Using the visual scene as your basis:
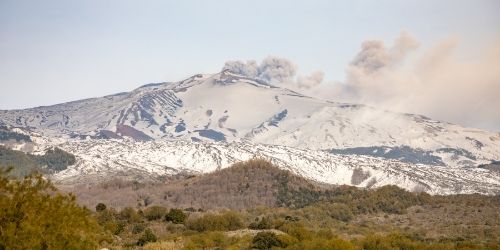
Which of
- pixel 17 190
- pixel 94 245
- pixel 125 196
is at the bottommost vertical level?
pixel 125 196

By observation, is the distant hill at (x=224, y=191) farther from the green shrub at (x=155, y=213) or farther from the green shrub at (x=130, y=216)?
the green shrub at (x=130, y=216)

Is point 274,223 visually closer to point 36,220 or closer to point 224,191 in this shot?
point 36,220

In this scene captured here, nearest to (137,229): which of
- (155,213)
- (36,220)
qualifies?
(155,213)

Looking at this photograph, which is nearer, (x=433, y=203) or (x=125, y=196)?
(x=433, y=203)

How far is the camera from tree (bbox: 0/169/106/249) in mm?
29703

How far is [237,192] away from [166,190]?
17364 mm

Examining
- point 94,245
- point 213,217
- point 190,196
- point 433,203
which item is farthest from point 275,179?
point 94,245

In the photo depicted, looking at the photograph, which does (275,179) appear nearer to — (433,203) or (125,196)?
(125,196)

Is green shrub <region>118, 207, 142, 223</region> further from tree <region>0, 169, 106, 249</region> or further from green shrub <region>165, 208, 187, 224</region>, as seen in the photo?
tree <region>0, 169, 106, 249</region>

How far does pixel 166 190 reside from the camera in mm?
162000

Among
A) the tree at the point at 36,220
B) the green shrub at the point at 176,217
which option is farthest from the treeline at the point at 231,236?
the tree at the point at 36,220

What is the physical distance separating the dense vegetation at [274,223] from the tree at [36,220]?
0.05m

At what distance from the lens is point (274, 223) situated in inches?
2537

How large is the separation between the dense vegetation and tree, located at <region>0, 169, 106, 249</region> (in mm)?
48
